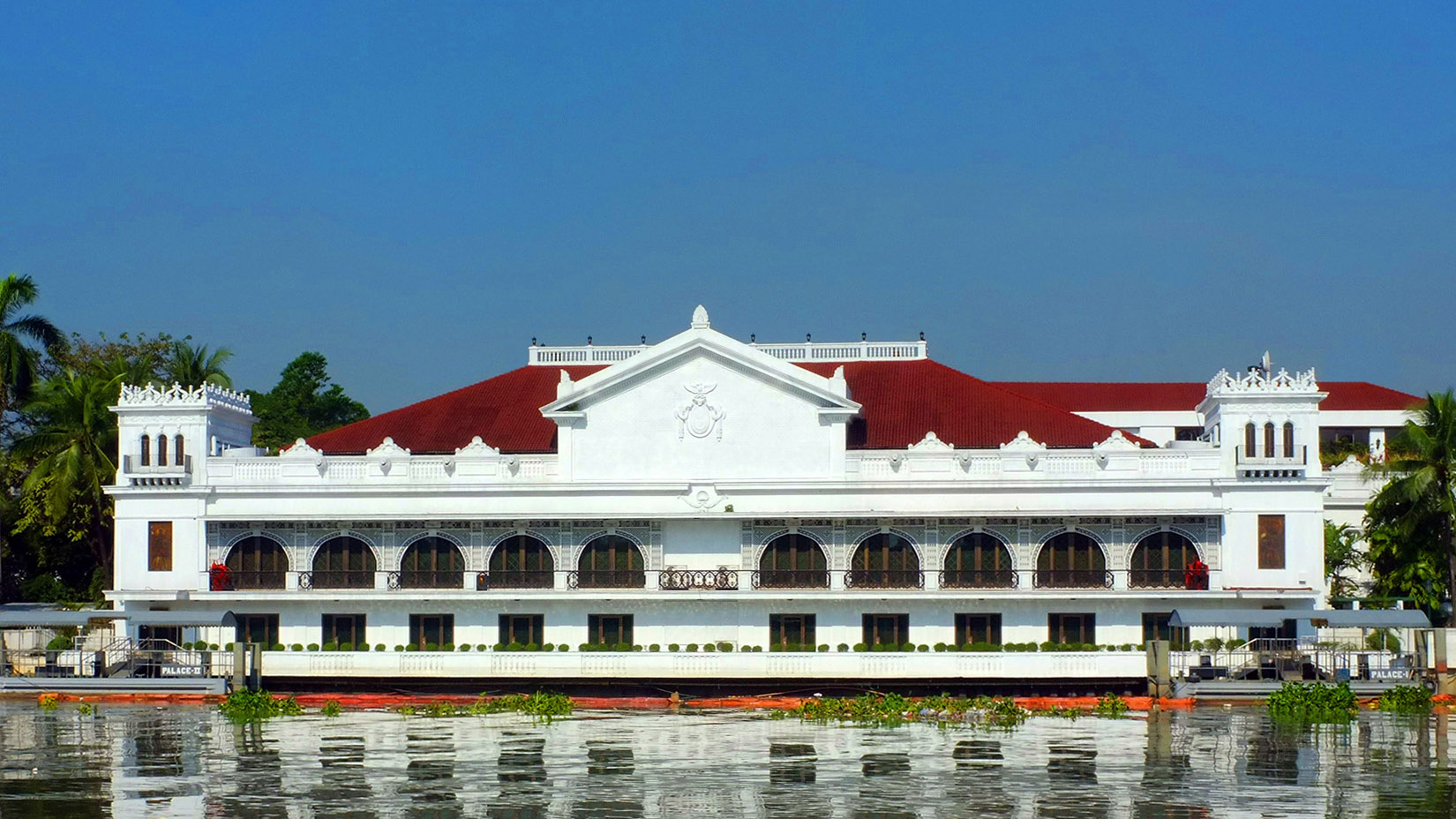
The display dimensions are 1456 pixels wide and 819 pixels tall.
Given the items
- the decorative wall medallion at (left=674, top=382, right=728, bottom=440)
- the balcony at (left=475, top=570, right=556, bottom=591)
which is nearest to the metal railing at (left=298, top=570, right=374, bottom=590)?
the balcony at (left=475, top=570, right=556, bottom=591)

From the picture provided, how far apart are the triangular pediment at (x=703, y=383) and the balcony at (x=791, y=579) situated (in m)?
4.73

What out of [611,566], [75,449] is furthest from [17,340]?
[611,566]

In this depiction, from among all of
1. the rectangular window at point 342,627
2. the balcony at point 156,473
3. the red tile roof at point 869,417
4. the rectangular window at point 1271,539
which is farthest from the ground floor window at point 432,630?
the rectangular window at point 1271,539

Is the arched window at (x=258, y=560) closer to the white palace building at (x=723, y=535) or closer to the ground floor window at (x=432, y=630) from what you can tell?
the white palace building at (x=723, y=535)

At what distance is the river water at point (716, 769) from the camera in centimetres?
3180

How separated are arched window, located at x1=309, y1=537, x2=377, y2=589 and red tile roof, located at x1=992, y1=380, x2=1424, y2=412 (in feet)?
141

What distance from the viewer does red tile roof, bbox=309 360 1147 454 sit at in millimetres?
58688

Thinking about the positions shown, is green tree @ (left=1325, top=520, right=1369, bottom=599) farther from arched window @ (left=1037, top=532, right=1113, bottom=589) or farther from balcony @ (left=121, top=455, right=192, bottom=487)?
balcony @ (left=121, top=455, right=192, bottom=487)

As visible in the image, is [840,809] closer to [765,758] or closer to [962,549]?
[765,758]

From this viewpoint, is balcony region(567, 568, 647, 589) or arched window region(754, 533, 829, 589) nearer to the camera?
arched window region(754, 533, 829, 589)

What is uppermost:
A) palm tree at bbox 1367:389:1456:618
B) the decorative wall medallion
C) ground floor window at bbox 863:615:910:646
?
the decorative wall medallion

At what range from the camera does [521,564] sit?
57562mm

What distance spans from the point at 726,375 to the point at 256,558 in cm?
1529

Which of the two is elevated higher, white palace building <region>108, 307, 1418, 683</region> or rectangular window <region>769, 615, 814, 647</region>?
white palace building <region>108, 307, 1418, 683</region>
